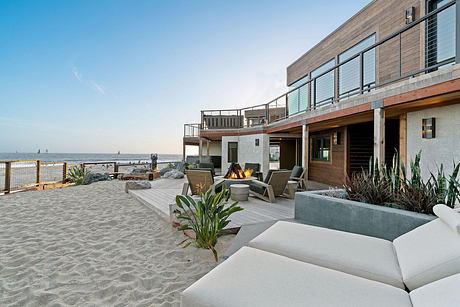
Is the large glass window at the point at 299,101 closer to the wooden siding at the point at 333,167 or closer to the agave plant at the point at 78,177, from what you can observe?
the wooden siding at the point at 333,167

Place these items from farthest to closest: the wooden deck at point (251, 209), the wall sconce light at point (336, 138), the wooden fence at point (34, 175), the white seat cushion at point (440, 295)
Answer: the wall sconce light at point (336, 138), the wooden fence at point (34, 175), the wooden deck at point (251, 209), the white seat cushion at point (440, 295)

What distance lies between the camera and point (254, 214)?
4.18m

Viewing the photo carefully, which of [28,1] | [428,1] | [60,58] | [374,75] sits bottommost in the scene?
[374,75]

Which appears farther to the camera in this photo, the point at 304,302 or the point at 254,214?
the point at 254,214

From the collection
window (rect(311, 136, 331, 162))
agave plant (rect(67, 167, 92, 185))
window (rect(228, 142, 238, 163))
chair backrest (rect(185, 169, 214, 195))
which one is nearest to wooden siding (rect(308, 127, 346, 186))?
window (rect(311, 136, 331, 162))

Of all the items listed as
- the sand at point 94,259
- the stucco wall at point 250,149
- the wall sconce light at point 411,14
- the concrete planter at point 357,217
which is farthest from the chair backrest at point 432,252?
the stucco wall at point 250,149

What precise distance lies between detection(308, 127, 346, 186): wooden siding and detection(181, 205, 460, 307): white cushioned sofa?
23.1ft

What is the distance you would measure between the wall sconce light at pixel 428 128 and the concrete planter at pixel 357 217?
11.0 ft

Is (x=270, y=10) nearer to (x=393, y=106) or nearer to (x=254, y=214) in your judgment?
(x=393, y=106)

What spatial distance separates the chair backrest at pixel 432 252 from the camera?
3.81 feet

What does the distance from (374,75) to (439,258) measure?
7.57 m

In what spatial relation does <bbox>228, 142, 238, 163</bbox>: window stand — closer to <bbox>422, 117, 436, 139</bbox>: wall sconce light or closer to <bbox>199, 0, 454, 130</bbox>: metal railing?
<bbox>199, 0, 454, 130</bbox>: metal railing

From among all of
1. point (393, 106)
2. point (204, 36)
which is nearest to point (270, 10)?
point (204, 36)

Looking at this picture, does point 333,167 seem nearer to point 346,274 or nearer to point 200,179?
point 200,179
